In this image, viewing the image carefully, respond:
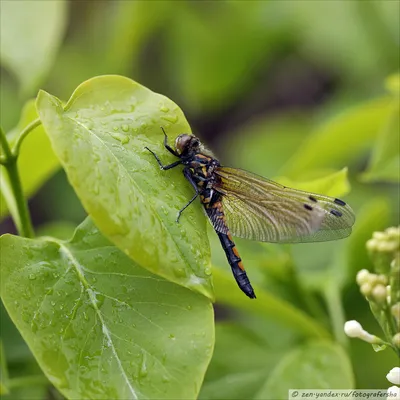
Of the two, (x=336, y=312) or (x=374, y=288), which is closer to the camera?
(x=374, y=288)

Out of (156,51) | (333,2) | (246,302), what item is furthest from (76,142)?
(156,51)

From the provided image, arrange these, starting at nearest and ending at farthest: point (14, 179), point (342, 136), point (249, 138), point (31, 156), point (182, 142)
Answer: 1. point (14, 179)
2. point (182, 142)
3. point (31, 156)
4. point (342, 136)
5. point (249, 138)

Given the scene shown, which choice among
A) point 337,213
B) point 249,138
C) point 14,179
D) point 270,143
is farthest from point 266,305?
point 249,138

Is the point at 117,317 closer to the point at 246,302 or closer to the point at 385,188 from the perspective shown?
the point at 246,302

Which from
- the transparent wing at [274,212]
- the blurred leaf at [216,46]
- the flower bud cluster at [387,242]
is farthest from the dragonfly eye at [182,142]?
the blurred leaf at [216,46]

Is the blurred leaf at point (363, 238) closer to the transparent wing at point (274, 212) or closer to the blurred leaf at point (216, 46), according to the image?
the transparent wing at point (274, 212)

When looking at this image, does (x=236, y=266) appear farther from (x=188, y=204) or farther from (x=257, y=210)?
(x=188, y=204)
